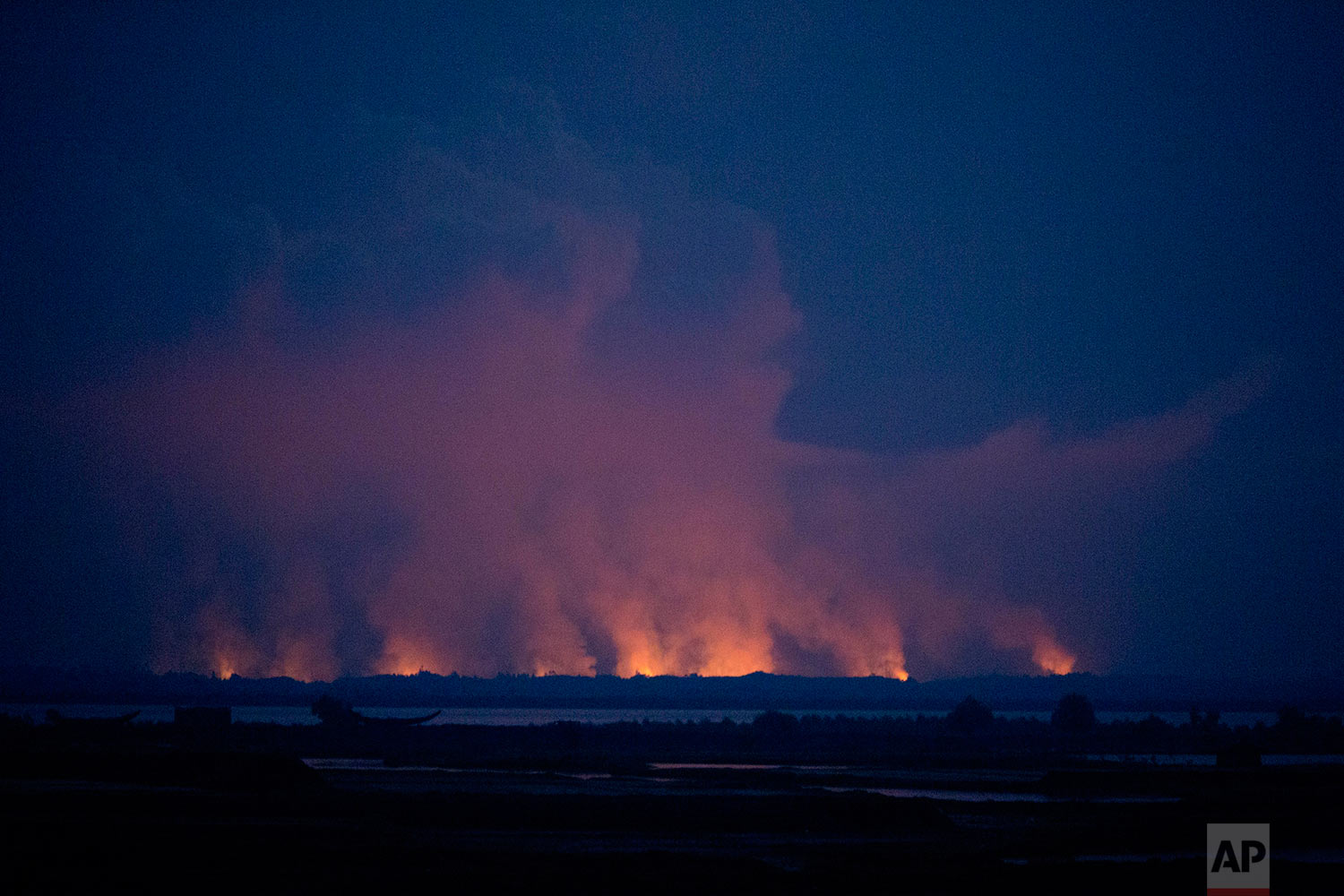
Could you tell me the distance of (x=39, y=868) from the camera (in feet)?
82.0

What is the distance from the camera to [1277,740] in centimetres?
8906

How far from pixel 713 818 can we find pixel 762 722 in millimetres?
63048

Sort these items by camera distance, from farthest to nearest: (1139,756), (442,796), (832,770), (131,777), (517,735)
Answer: (517,735), (1139,756), (832,770), (131,777), (442,796)

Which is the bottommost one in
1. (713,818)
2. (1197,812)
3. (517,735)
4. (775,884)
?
(775,884)

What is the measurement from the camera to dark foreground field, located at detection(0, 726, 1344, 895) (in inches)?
1027

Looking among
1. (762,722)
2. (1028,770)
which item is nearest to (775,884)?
(1028,770)

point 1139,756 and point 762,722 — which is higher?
point 762,722

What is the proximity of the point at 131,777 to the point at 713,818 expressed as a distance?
76.3 feet

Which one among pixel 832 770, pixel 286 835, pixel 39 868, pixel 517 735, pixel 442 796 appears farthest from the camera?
pixel 517 735

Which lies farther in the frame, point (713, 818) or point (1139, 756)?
point (1139, 756)

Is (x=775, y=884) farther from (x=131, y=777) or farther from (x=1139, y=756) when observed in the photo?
(x=1139, y=756)

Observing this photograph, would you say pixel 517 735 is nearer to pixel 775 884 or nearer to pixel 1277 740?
pixel 1277 740

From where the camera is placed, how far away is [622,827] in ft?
120

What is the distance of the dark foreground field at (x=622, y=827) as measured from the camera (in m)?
26.1
